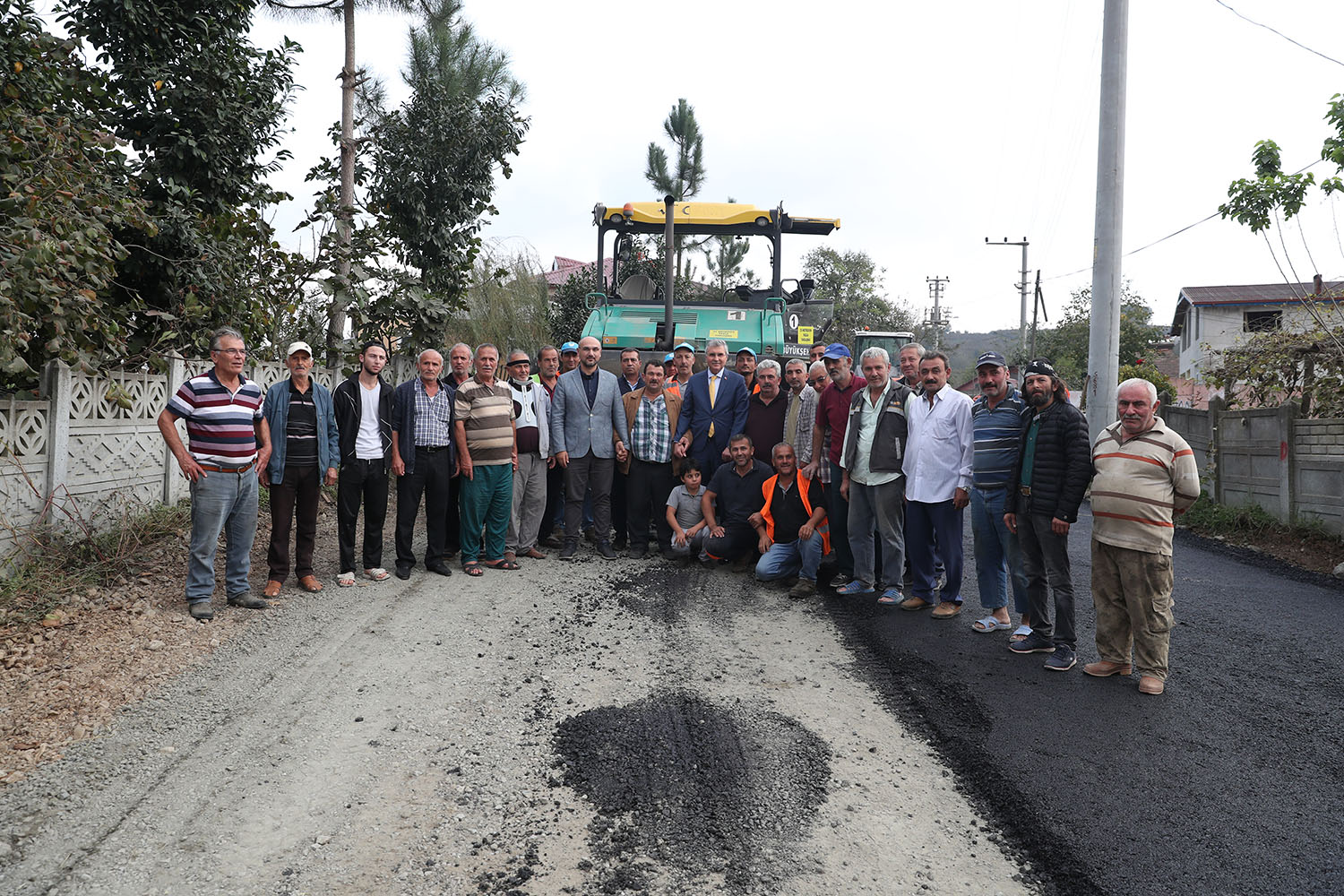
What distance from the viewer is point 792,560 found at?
23.3 feet

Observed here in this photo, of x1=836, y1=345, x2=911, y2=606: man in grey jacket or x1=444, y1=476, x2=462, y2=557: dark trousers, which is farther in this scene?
x1=444, y1=476, x2=462, y2=557: dark trousers

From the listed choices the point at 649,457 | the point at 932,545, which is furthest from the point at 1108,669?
the point at 649,457

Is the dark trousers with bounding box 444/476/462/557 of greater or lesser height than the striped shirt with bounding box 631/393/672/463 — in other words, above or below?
below

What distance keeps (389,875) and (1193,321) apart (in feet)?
124

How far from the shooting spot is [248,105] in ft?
27.6

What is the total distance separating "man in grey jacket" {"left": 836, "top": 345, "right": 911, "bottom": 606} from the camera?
6328 mm

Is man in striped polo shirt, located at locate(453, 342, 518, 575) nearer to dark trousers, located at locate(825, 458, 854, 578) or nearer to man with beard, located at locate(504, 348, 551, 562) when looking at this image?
man with beard, located at locate(504, 348, 551, 562)

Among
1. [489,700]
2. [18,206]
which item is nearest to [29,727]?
[489,700]

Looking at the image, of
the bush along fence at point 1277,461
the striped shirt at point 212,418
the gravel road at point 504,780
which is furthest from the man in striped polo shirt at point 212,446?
the bush along fence at point 1277,461

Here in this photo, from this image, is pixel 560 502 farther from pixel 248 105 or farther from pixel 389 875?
pixel 389 875

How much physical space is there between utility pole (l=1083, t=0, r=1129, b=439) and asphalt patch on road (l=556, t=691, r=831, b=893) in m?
8.10

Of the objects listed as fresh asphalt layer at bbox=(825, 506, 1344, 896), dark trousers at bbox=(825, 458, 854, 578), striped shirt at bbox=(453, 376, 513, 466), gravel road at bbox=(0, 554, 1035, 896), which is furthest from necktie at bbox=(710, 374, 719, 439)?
gravel road at bbox=(0, 554, 1035, 896)

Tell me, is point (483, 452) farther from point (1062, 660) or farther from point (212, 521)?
point (1062, 660)

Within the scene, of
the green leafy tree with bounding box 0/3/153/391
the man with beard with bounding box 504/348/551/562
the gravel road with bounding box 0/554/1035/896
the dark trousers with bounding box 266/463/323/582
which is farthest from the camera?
the man with beard with bounding box 504/348/551/562
